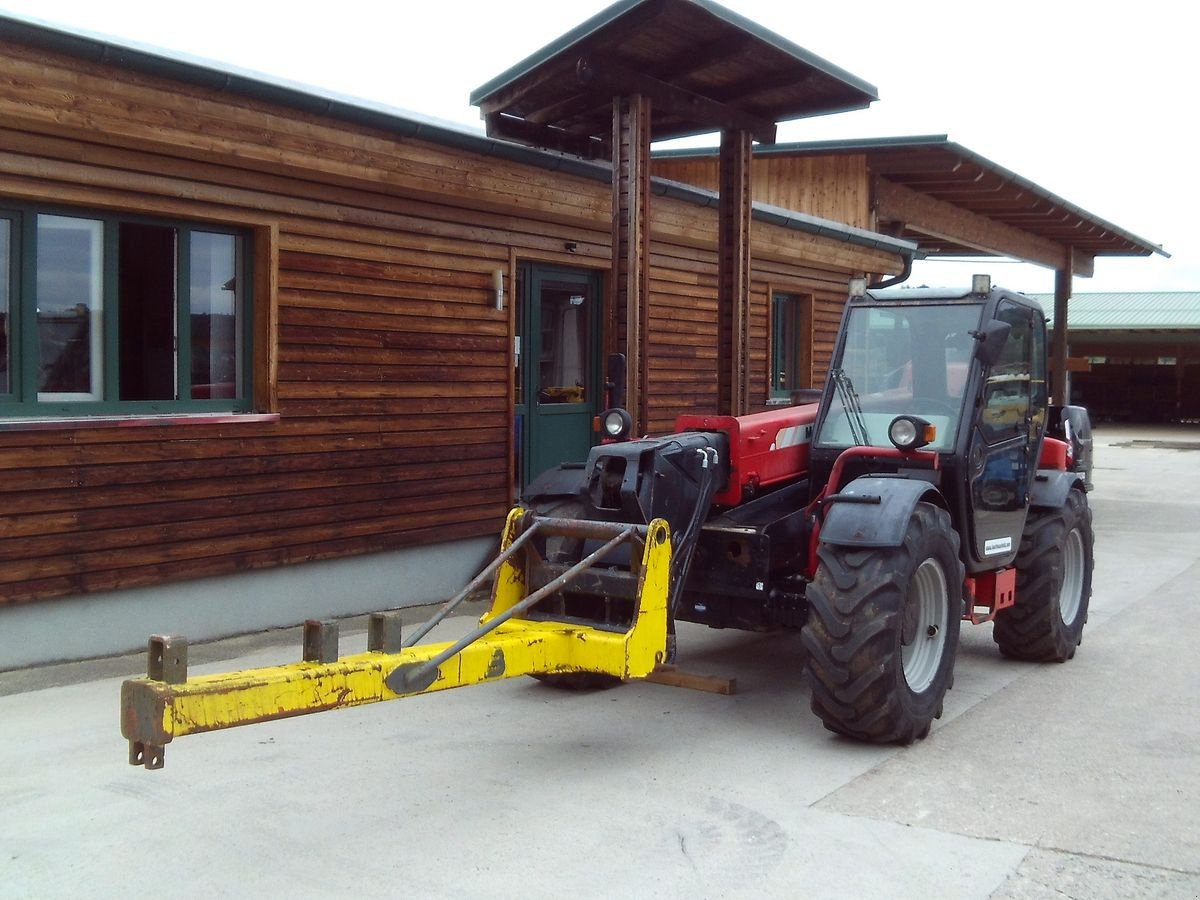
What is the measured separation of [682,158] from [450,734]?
11.1m

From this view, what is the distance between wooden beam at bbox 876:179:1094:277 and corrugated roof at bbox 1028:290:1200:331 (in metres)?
16.8

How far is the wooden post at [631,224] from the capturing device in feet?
27.6

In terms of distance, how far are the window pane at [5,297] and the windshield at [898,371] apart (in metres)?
4.54

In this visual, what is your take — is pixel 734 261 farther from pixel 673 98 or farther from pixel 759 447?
pixel 759 447

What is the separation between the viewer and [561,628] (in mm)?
5199

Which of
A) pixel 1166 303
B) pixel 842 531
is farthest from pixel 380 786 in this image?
pixel 1166 303

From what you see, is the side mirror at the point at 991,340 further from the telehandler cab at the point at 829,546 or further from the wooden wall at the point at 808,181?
the wooden wall at the point at 808,181

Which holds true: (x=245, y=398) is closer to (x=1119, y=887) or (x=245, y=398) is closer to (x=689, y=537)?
(x=689, y=537)

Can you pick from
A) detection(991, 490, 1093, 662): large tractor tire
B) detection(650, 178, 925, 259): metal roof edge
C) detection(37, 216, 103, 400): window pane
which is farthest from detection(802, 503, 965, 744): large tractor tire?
detection(650, 178, 925, 259): metal roof edge

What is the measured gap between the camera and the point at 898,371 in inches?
260

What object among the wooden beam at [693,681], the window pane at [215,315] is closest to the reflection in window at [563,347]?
the window pane at [215,315]

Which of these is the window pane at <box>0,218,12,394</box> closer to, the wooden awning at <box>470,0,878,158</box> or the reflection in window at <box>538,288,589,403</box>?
the wooden awning at <box>470,0,878,158</box>

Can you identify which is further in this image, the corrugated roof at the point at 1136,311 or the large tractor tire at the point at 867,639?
the corrugated roof at the point at 1136,311

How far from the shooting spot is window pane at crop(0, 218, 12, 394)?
22.0 feet
